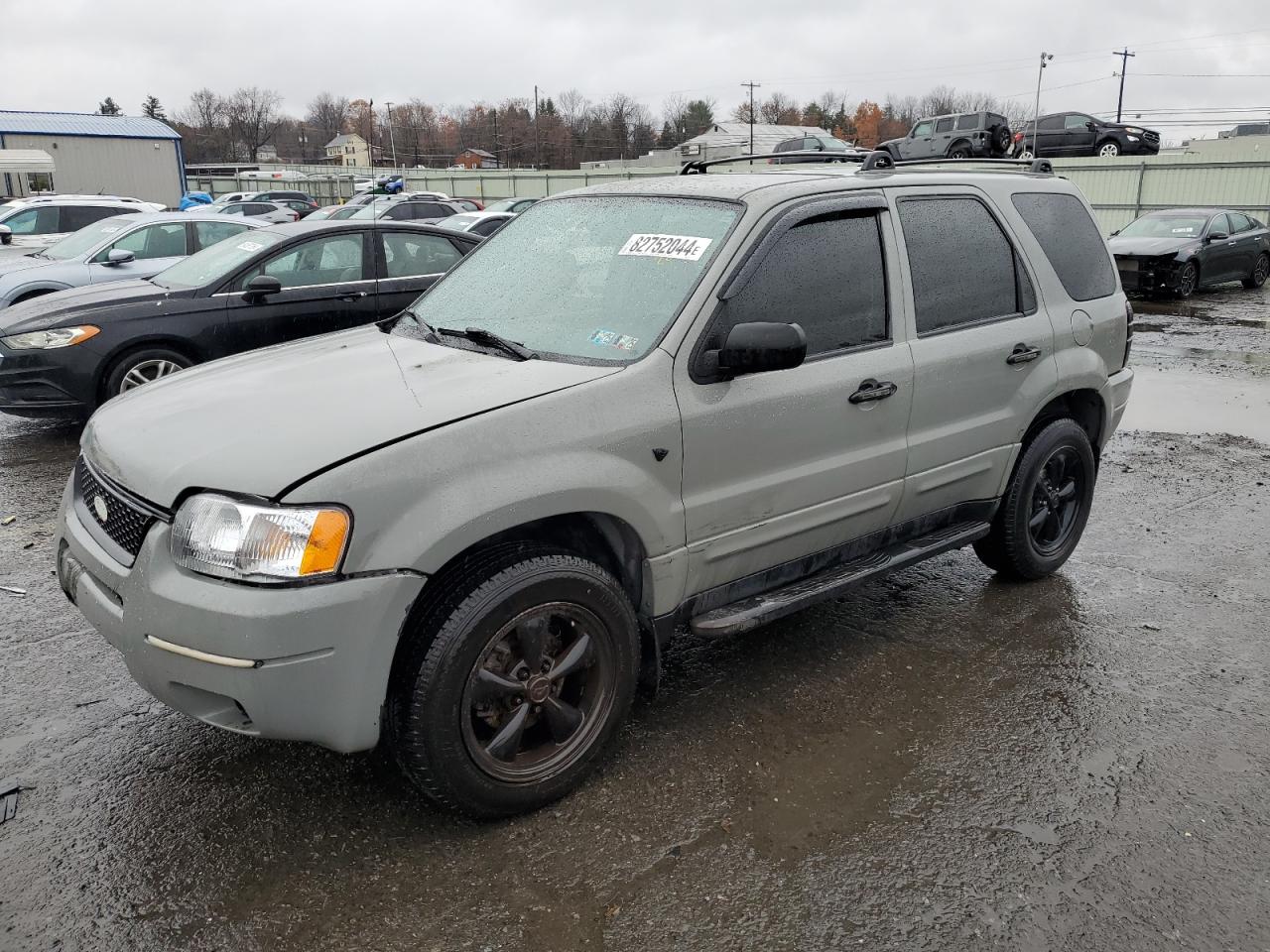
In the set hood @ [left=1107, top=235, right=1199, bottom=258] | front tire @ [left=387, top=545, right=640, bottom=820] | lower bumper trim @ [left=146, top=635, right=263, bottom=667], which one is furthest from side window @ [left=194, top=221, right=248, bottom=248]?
hood @ [left=1107, top=235, right=1199, bottom=258]

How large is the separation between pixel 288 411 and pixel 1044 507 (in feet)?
11.6

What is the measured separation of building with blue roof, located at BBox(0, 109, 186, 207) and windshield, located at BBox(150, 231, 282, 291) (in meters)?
39.3

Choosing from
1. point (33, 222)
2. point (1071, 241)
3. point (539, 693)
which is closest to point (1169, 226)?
point (1071, 241)

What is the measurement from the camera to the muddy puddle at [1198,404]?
8148 mm

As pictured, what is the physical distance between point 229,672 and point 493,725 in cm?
80

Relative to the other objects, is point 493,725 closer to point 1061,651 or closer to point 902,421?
point 902,421

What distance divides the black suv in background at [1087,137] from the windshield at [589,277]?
3299 centimetres

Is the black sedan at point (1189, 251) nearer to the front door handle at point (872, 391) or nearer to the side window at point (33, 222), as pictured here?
the front door handle at point (872, 391)

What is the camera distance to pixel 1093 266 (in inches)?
189

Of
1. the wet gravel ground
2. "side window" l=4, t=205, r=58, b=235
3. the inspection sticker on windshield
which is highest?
"side window" l=4, t=205, r=58, b=235

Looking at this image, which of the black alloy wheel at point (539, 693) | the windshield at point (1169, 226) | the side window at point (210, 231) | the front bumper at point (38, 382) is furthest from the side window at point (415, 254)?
the windshield at point (1169, 226)

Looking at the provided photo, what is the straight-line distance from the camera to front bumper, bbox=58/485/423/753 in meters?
2.49

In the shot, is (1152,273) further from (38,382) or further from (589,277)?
(38,382)

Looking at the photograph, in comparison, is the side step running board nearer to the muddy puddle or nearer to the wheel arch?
the wheel arch
